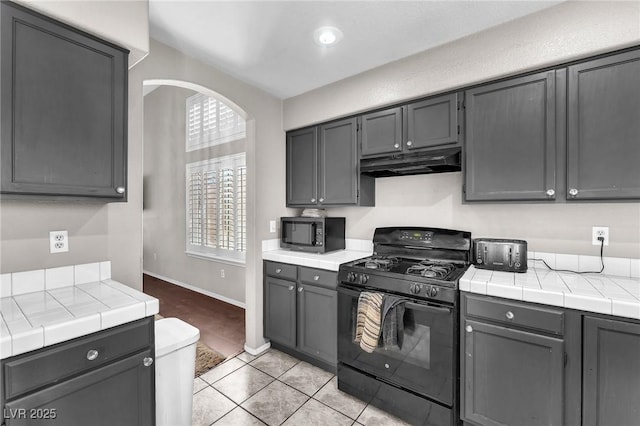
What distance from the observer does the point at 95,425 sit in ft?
4.05

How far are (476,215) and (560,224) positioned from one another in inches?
20.7

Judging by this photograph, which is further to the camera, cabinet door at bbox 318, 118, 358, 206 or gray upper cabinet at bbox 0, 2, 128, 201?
cabinet door at bbox 318, 118, 358, 206

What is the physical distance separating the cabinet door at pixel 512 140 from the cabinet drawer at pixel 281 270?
1579mm

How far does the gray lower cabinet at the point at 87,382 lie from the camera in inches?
41.4

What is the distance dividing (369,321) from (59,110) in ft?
6.88

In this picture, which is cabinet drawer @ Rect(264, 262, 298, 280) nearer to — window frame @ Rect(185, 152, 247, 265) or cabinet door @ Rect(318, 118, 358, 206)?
cabinet door @ Rect(318, 118, 358, 206)

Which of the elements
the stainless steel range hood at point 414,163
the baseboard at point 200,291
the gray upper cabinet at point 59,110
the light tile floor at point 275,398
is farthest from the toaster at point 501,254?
the baseboard at point 200,291

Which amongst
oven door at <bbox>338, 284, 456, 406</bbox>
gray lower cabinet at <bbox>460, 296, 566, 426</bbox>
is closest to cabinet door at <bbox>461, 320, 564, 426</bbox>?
gray lower cabinet at <bbox>460, 296, 566, 426</bbox>

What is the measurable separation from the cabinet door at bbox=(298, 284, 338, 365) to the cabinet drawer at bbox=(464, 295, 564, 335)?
1.04 metres

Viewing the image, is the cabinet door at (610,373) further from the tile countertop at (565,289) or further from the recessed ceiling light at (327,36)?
the recessed ceiling light at (327,36)

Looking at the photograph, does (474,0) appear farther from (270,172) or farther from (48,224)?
(48,224)

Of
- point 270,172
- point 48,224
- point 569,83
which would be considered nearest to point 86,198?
point 48,224

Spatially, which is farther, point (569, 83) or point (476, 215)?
point (476, 215)

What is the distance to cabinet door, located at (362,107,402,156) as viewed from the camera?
7.80 feet
